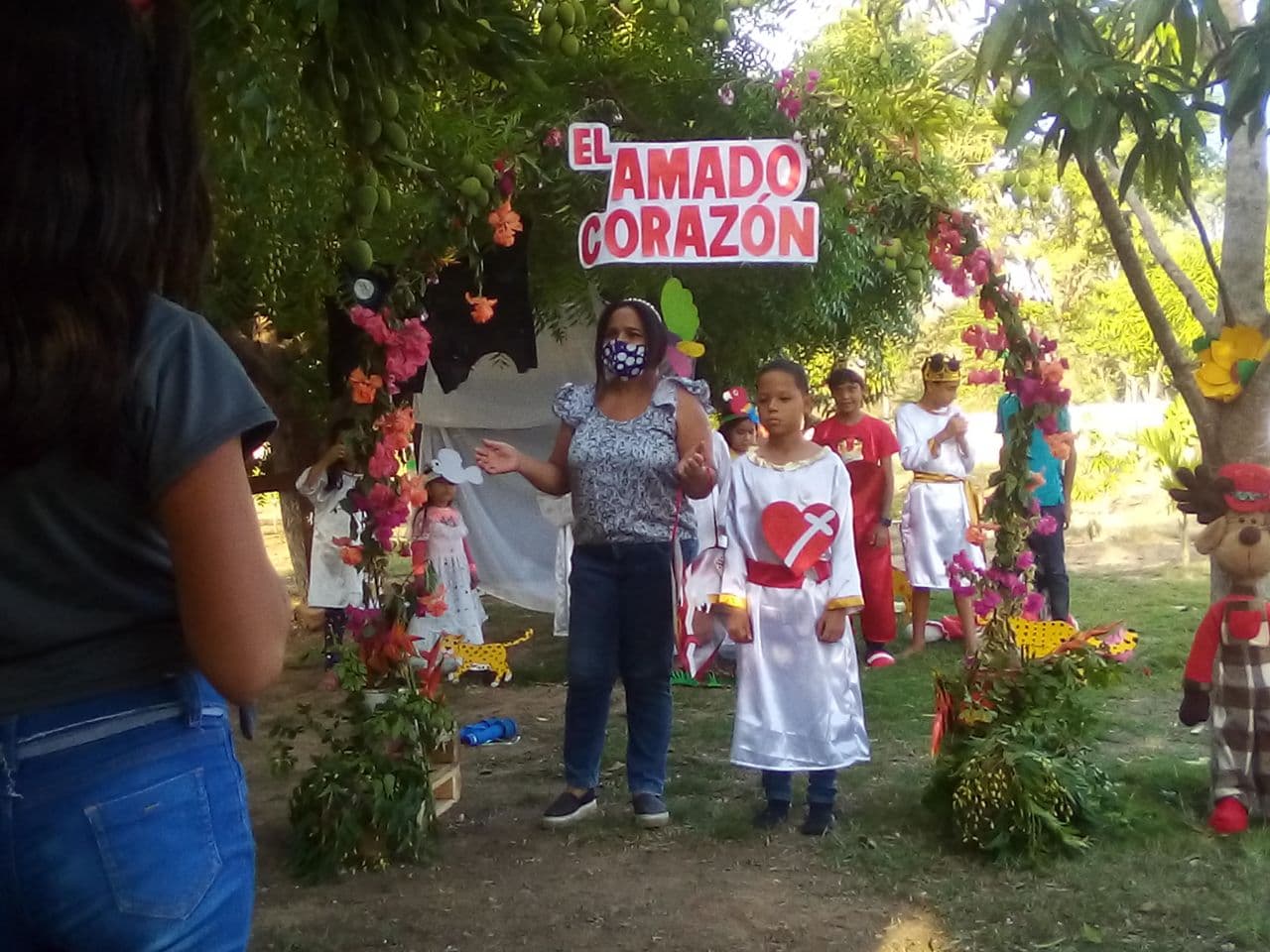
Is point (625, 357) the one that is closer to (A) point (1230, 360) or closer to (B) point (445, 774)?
(B) point (445, 774)

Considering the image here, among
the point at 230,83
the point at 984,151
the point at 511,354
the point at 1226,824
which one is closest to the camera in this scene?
the point at 230,83

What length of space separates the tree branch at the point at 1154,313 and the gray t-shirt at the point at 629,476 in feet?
4.69

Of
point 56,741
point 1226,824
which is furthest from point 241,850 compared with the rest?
point 1226,824

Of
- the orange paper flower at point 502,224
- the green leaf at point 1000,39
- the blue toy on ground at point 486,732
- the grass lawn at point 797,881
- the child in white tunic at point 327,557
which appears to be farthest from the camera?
the child in white tunic at point 327,557

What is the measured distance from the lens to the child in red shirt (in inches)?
284

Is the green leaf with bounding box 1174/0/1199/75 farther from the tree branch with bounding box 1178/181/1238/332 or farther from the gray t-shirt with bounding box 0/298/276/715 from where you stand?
the gray t-shirt with bounding box 0/298/276/715

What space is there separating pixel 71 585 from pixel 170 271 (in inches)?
12.4

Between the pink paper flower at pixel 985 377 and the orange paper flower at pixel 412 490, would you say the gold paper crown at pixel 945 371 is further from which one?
the orange paper flower at pixel 412 490

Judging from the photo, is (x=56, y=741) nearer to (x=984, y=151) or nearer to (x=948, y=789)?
(x=948, y=789)

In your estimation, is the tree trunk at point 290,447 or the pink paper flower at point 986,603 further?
the tree trunk at point 290,447

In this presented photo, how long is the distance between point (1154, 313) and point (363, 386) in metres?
2.49

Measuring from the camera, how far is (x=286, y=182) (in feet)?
14.0

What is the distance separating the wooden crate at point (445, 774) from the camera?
4.88m

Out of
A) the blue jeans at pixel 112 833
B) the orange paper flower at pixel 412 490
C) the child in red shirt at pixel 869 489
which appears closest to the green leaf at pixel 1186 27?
the blue jeans at pixel 112 833
